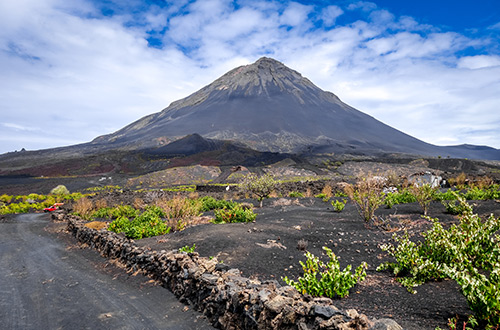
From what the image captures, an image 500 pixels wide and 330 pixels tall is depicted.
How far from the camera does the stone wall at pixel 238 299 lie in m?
3.57

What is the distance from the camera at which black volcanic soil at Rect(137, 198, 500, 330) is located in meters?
4.79

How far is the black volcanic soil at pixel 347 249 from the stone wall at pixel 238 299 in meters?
1.12

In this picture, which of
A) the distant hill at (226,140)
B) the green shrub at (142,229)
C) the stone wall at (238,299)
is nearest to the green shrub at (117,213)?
the green shrub at (142,229)

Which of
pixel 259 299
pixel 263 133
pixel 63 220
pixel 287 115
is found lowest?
pixel 63 220

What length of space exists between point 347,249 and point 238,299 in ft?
15.9

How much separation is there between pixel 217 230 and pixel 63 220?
46.6 feet

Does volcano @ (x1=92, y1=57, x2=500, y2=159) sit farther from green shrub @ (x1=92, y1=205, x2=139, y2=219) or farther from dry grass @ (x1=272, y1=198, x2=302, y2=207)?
green shrub @ (x1=92, y1=205, x2=139, y2=219)

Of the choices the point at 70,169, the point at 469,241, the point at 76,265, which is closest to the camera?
the point at 469,241

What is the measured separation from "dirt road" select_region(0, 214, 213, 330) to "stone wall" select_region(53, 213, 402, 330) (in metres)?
0.28

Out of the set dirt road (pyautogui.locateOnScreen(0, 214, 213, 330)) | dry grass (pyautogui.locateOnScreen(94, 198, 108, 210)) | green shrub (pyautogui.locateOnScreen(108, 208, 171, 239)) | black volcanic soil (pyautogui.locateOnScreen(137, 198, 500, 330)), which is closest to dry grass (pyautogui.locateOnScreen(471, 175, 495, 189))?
black volcanic soil (pyautogui.locateOnScreen(137, 198, 500, 330))

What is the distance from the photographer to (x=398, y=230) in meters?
9.95

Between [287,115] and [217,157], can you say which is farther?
[287,115]

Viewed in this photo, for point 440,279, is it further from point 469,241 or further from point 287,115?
point 287,115

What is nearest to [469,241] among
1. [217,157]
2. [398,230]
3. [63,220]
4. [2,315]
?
[398,230]
